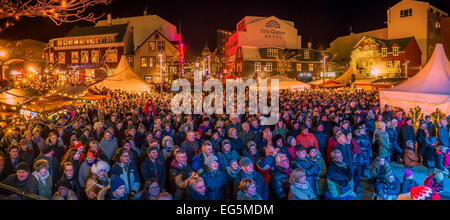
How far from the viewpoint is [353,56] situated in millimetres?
42375

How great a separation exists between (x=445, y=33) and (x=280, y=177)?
45943mm

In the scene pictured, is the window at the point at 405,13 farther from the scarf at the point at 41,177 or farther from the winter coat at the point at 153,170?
the scarf at the point at 41,177

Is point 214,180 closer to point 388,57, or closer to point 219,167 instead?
point 219,167

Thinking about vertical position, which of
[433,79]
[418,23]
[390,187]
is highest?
[418,23]

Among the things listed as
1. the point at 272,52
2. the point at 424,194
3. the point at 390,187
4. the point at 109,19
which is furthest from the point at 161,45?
the point at 424,194

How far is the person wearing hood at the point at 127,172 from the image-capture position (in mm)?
4680

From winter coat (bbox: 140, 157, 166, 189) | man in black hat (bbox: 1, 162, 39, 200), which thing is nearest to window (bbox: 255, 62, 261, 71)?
winter coat (bbox: 140, 157, 166, 189)

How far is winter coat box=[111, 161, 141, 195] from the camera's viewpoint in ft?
15.3

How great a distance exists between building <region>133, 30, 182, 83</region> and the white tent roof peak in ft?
99.4

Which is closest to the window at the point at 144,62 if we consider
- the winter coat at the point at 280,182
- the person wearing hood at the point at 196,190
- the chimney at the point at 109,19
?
the chimney at the point at 109,19

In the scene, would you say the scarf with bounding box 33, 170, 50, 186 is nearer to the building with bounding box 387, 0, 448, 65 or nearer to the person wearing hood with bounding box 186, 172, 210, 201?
the person wearing hood with bounding box 186, 172, 210, 201

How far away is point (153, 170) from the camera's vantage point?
502 cm

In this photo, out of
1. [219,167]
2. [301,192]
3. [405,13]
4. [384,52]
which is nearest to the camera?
[301,192]
